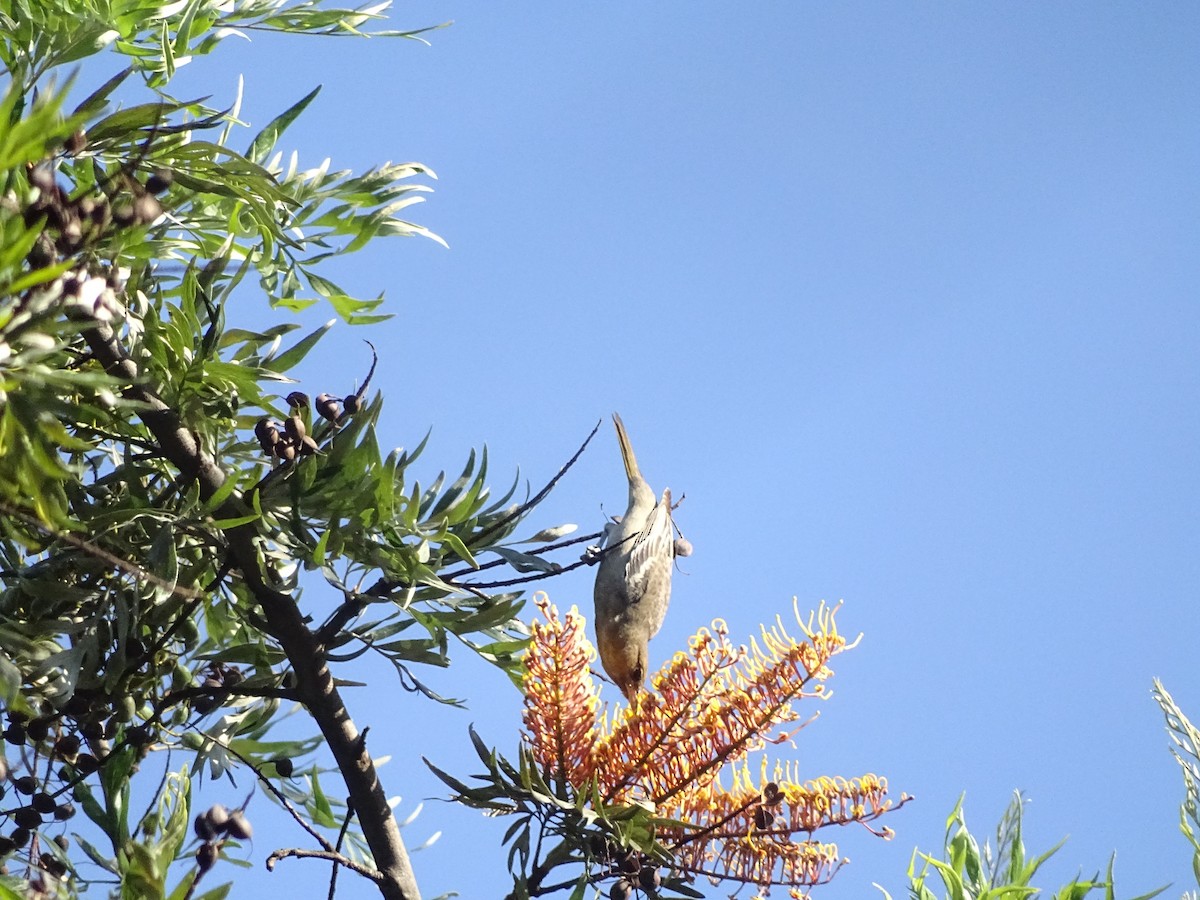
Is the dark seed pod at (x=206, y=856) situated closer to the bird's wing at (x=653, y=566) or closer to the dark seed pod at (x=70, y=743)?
the dark seed pod at (x=70, y=743)

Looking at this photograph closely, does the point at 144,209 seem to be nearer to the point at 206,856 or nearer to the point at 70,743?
the point at 206,856

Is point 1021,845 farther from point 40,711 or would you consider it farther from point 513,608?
point 40,711

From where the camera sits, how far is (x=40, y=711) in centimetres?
136

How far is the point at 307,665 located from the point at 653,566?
56 cm

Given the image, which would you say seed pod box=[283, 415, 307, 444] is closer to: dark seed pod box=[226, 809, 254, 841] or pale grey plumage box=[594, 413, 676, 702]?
dark seed pod box=[226, 809, 254, 841]

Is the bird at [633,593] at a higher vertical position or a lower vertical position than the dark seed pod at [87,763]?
higher

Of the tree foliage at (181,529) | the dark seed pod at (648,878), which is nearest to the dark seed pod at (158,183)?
the tree foliage at (181,529)

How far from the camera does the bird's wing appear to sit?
1.70 m

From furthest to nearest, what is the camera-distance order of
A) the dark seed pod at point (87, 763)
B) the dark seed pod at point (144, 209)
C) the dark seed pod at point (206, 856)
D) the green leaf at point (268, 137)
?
the green leaf at point (268, 137)
the dark seed pod at point (87, 763)
the dark seed pod at point (144, 209)
the dark seed pod at point (206, 856)

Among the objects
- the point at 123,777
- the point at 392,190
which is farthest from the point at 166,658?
the point at 392,190

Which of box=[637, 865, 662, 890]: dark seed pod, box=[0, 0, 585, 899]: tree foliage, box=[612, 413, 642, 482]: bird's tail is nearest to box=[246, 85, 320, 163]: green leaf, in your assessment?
box=[0, 0, 585, 899]: tree foliage

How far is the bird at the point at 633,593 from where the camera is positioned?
5.56 ft

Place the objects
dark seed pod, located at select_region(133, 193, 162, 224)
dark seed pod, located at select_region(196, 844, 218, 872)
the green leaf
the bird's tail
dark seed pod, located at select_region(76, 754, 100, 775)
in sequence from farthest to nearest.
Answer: the bird's tail
the green leaf
dark seed pod, located at select_region(76, 754, 100, 775)
dark seed pod, located at select_region(133, 193, 162, 224)
dark seed pod, located at select_region(196, 844, 218, 872)

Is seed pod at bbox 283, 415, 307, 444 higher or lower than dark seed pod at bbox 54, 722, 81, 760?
higher
